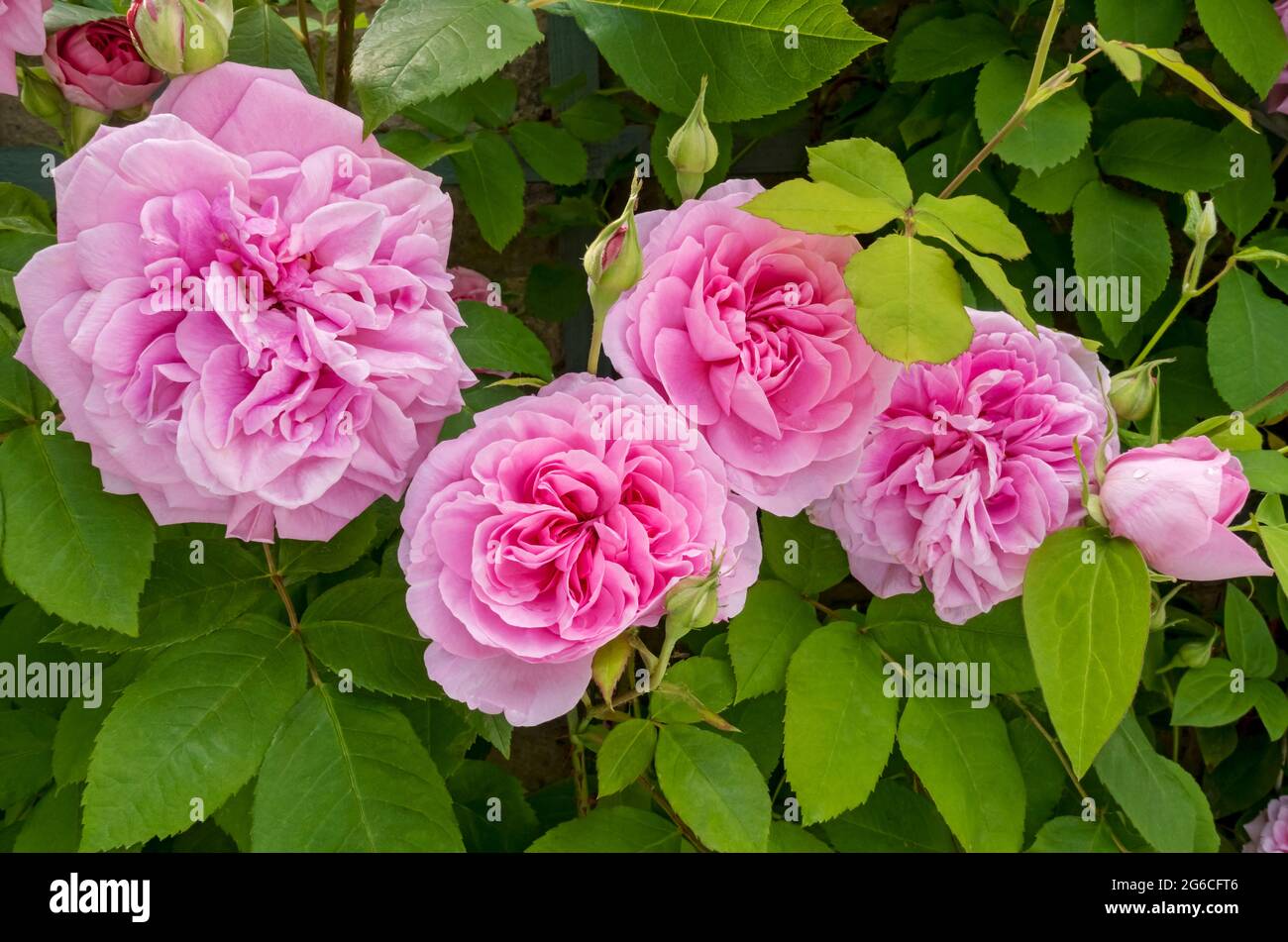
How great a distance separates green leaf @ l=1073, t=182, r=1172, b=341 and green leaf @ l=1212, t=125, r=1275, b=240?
0.13 m

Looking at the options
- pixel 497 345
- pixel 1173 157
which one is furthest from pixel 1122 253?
pixel 497 345

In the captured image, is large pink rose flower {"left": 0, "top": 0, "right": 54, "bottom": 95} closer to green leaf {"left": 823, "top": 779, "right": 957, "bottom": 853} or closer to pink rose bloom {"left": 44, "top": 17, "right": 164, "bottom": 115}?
pink rose bloom {"left": 44, "top": 17, "right": 164, "bottom": 115}

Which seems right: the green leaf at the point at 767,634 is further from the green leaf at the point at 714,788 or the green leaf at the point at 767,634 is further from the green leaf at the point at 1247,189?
the green leaf at the point at 1247,189

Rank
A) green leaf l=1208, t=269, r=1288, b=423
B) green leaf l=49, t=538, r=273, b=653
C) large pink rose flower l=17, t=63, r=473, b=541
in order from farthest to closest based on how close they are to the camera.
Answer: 1. green leaf l=1208, t=269, r=1288, b=423
2. green leaf l=49, t=538, r=273, b=653
3. large pink rose flower l=17, t=63, r=473, b=541

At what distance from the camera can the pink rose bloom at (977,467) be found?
1.78ft

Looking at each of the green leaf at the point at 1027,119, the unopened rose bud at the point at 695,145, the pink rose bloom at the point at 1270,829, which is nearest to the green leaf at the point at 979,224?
the unopened rose bud at the point at 695,145

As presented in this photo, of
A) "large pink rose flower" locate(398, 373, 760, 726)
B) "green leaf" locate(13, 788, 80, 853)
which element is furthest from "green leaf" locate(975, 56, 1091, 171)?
"green leaf" locate(13, 788, 80, 853)

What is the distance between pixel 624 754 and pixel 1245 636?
69 centimetres

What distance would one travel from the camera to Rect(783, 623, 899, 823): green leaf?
0.57 metres

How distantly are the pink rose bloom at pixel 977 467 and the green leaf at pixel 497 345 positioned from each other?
0.19 m

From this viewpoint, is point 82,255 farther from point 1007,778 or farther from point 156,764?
point 1007,778

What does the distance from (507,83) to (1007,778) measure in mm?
780

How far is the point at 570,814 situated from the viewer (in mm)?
862
